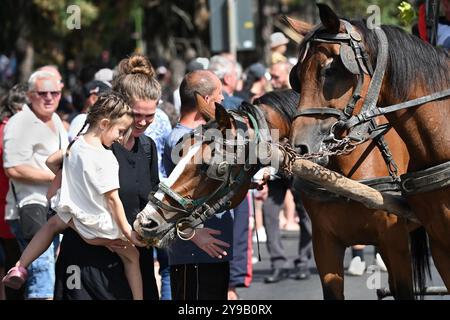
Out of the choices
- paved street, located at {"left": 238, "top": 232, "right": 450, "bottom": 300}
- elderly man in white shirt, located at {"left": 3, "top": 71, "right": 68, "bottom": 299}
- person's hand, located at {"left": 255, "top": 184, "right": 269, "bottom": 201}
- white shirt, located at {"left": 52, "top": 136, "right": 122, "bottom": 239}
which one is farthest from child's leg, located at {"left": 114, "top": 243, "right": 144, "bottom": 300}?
person's hand, located at {"left": 255, "top": 184, "right": 269, "bottom": 201}

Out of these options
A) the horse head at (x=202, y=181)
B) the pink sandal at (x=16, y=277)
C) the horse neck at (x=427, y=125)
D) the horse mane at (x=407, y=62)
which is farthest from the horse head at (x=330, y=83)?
the pink sandal at (x=16, y=277)

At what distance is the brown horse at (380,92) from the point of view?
5.53 metres

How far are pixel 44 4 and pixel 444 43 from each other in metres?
18.2

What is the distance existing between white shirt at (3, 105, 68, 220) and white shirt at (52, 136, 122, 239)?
2093 mm

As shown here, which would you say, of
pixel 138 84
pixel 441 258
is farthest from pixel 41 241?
pixel 441 258

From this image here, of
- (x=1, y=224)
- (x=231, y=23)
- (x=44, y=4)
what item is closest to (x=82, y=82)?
(x=1, y=224)

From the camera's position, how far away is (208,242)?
21.0ft

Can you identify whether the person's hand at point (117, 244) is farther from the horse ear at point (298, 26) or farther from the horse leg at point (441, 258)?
the horse leg at point (441, 258)

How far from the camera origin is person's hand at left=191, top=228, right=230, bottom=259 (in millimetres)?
6402

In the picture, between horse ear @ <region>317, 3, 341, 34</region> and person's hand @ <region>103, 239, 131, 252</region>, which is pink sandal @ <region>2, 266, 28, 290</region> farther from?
horse ear @ <region>317, 3, 341, 34</region>

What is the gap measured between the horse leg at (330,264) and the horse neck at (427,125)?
1314 mm

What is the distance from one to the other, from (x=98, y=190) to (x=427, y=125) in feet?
6.13

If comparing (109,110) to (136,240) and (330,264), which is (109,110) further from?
(330,264)
